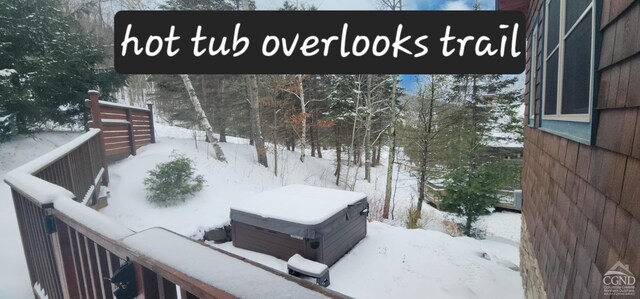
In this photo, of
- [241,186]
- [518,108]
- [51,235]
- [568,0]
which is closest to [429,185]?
[518,108]

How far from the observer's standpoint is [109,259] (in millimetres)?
1174

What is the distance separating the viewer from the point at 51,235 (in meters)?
1.54

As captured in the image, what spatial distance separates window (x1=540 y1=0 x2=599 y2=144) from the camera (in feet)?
4.47

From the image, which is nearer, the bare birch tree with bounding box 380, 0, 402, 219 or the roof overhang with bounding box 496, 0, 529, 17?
the roof overhang with bounding box 496, 0, 529, 17

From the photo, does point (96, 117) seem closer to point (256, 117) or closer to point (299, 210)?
point (299, 210)

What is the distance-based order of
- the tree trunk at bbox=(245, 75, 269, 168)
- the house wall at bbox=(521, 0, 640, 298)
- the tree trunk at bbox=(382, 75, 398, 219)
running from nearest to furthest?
the house wall at bbox=(521, 0, 640, 298) → the tree trunk at bbox=(382, 75, 398, 219) → the tree trunk at bbox=(245, 75, 269, 168)

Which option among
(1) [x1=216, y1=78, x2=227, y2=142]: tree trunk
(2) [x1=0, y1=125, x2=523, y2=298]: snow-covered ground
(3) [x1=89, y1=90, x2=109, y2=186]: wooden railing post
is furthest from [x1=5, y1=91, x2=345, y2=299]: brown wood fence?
(1) [x1=216, y1=78, x2=227, y2=142]: tree trunk

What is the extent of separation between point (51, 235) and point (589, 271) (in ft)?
8.51

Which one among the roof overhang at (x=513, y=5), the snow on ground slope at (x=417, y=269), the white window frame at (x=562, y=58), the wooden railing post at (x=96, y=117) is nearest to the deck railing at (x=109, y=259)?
the white window frame at (x=562, y=58)

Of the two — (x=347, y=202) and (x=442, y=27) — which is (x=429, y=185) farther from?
(x=442, y=27)

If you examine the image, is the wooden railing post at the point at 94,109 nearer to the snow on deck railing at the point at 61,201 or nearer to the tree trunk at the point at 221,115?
the snow on deck railing at the point at 61,201

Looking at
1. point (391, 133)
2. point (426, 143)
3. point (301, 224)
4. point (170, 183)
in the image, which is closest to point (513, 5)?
point (301, 224)

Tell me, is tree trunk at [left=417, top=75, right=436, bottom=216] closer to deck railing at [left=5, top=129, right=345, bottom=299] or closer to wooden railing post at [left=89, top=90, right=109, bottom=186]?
wooden railing post at [left=89, top=90, right=109, bottom=186]

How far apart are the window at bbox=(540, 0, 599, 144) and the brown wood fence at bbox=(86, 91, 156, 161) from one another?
650 cm
